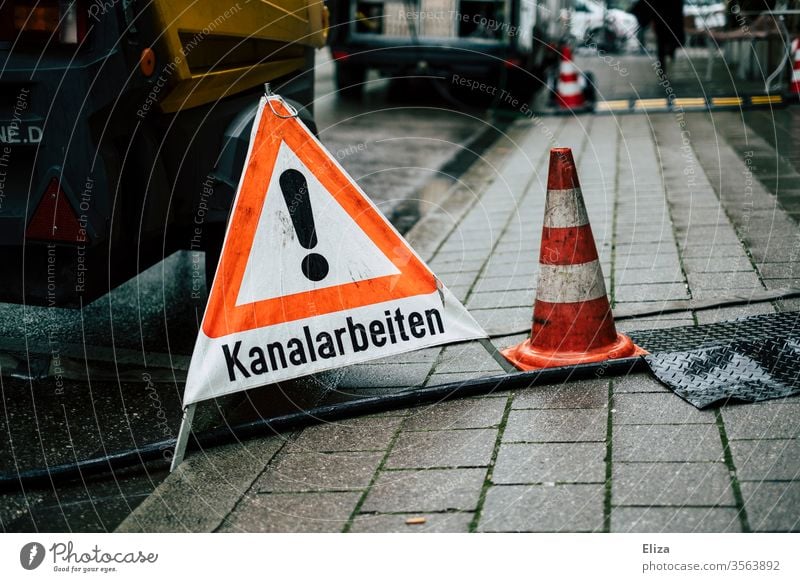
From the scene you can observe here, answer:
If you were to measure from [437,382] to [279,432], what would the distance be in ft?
2.24

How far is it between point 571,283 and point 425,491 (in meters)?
1.23

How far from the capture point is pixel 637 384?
370 cm

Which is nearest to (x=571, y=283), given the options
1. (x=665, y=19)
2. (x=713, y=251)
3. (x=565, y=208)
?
(x=565, y=208)

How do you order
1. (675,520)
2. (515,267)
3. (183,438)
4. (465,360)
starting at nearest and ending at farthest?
Result: (675,520) → (183,438) → (465,360) → (515,267)

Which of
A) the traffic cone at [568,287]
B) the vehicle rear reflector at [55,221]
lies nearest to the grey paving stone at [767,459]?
the traffic cone at [568,287]

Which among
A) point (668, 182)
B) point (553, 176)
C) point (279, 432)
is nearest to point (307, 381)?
point (279, 432)

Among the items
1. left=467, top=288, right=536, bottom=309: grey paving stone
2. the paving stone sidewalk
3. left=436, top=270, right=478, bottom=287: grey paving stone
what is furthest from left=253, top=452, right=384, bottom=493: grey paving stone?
left=436, top=270, right=478, bottom=287: grey paving stone

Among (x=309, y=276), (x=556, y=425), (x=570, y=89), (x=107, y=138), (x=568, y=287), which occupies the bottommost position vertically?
(x=570, y=89)

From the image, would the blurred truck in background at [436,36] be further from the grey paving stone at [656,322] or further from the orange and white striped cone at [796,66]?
the grey paving stone at [656,322]

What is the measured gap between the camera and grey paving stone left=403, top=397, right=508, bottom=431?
348 cm

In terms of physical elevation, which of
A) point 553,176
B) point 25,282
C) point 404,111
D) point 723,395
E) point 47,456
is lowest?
point 404,111

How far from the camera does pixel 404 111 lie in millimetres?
14328

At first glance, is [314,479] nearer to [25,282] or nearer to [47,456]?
[47,456]

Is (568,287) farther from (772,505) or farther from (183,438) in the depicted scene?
(183,438)
